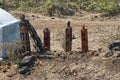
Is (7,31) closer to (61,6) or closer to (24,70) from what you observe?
(24,70)

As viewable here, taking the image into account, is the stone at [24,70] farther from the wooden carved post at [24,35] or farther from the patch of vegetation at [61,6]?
the patch of vegetation at [61,6]

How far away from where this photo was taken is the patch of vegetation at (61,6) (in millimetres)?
13616

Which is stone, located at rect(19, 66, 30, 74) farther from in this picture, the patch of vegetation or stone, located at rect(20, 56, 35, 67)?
the patch of vegetation

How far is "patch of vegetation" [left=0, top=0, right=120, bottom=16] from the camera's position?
536 inches

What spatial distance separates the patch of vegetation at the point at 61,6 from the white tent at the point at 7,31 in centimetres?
524

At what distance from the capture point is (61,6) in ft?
45.9

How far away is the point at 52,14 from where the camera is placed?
13.6 metres

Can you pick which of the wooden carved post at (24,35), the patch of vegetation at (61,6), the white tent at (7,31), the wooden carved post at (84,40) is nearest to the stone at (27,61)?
the white tent at (7,31)

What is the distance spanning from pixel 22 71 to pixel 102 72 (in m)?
1.39

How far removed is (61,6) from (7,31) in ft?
19.9

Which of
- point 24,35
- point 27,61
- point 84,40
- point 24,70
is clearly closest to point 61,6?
point 24,35

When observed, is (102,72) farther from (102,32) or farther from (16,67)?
(102,32)

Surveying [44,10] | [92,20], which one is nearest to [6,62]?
[92,20]

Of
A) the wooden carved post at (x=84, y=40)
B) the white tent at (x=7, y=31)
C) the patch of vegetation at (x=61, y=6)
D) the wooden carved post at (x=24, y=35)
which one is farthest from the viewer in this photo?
the patch of vegetation at (x=61, y=6)
